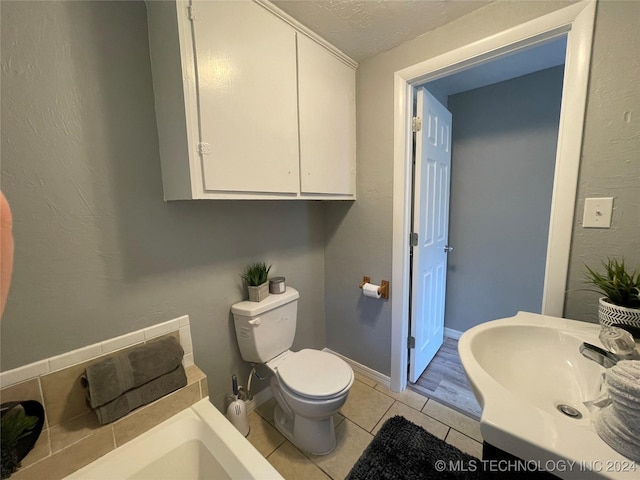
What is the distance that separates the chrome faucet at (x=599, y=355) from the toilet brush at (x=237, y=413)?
4.86 feet

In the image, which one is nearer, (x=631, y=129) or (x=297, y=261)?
(x=631, y=129)

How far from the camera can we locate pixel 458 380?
1833 millimetres

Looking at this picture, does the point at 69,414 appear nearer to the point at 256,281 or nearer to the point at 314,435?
the point at 256,281

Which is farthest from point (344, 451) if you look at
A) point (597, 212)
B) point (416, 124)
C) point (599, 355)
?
point (416, 124)

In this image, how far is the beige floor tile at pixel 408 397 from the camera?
1613 millimetres

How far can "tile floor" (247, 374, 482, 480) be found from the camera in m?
1.25

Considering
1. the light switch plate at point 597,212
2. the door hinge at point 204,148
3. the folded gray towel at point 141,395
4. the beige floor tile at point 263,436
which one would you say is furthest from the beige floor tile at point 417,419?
the door hinge at point 204,148

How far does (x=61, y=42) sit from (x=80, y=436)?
1.36 meters

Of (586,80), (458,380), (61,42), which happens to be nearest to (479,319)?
(458,380)

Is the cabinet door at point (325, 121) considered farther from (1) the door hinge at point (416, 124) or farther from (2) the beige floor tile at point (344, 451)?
(2) the beige floor tile at point (344, 451)

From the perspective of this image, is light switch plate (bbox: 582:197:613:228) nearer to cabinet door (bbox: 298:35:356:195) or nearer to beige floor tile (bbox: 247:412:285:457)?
cabinet door (bbox: 298:35:356:195)

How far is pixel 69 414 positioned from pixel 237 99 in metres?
1.36

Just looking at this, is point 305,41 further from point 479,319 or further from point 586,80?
point 479,319

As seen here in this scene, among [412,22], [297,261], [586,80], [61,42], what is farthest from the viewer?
[297,261]
